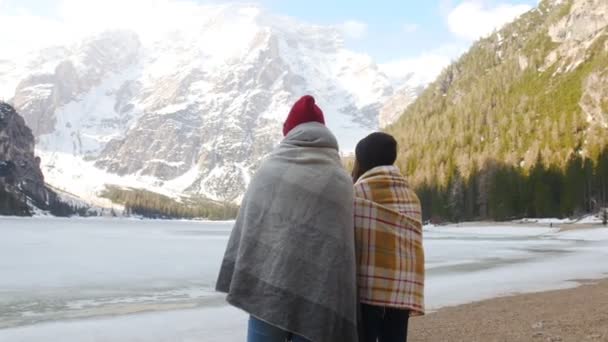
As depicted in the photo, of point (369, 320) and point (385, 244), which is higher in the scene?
point (385, 244)

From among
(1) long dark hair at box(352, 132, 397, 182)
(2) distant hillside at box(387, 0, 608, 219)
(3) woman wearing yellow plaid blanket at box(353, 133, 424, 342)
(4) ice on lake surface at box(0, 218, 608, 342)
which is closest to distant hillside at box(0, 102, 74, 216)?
(2) distant hillside at box(387, 0, 608, 219)

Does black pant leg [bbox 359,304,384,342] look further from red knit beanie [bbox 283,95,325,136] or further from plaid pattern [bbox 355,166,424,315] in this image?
red knit beanie [bbox 283,95,325,136]

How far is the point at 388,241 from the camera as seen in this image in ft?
12.7

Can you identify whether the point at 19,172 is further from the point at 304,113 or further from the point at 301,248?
the point at 301,248

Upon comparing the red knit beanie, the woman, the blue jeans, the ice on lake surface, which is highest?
the red knit beanie

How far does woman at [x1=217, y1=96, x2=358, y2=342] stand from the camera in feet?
11.5

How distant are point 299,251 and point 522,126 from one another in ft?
408

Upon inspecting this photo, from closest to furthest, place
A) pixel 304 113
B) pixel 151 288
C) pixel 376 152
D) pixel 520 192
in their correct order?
pixel 304 113, pixel 376 152, pixel 151 288, pixel 520 192

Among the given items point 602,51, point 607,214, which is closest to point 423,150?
point 602,51

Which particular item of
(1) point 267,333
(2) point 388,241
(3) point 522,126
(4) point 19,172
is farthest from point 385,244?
(4) point 19,172

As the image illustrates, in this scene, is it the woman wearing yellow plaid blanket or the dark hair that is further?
the dark hair

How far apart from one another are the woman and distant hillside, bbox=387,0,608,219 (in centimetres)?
8290

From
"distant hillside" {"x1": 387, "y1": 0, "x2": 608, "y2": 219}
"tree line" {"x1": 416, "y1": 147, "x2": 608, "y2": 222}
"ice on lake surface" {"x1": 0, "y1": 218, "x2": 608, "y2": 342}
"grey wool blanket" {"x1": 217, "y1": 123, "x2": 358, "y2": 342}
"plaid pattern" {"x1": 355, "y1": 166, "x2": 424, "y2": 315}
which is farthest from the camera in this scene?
"distant hillside" {"x1": 387, "y1": 0, "x2": 608, "y2": 219}

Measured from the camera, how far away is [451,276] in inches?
858
